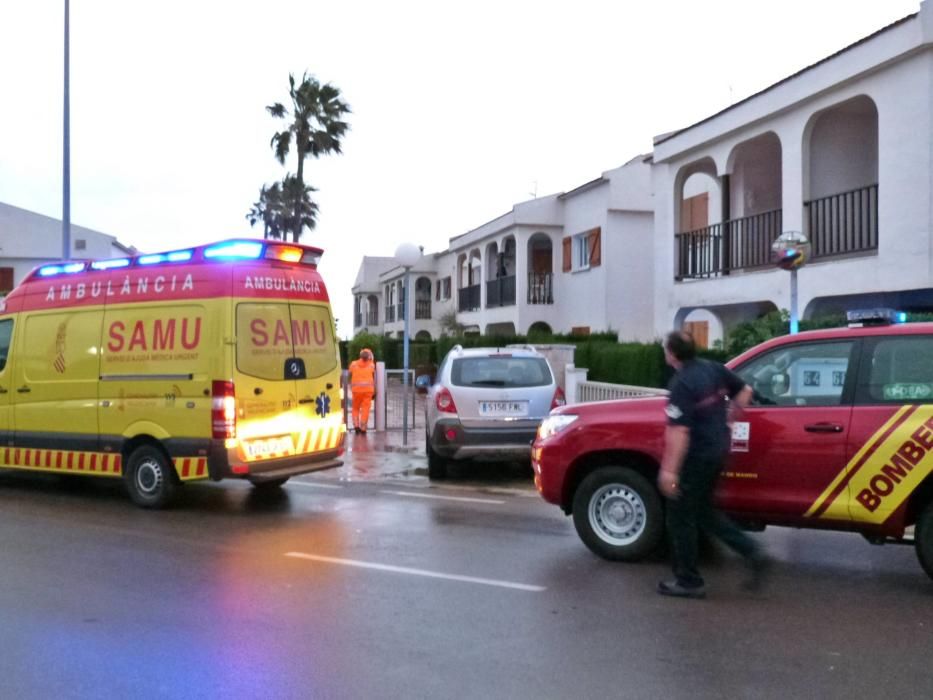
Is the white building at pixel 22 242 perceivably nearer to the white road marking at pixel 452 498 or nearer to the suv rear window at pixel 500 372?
the suv rear window at pixel 500 372

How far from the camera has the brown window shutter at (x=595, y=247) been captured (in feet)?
83.5

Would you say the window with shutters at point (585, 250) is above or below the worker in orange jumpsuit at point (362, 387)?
above

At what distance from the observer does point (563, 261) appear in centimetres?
2831

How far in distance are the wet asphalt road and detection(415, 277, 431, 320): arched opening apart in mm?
36464

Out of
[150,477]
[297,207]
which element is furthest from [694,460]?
[297,207]

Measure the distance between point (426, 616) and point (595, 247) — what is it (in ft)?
68.6

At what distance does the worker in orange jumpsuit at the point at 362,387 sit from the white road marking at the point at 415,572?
960cm

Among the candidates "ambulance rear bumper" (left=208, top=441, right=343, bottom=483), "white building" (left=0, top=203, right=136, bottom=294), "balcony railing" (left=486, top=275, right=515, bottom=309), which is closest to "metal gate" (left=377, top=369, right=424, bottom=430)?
"balcony railing" (left=486, top=275, right=515, bottom=309)

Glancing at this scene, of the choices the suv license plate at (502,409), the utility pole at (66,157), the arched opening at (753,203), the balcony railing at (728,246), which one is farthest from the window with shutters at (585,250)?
the suv license plate at (502,409)

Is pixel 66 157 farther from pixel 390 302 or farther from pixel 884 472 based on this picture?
pixel 390 302

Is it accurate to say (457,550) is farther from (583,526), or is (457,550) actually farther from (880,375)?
(880,375)

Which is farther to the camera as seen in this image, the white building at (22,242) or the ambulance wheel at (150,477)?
the white building at (22,242)

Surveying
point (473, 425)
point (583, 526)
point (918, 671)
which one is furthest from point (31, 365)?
point (918, 671)

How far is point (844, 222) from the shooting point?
1441cm
